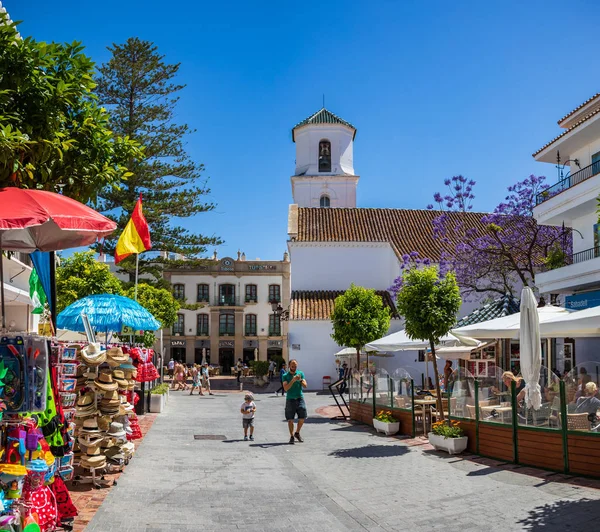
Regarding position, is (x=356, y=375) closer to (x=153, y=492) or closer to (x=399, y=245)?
(x=153, y=492)

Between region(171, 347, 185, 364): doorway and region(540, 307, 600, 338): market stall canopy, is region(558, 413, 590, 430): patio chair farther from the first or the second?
region(171, 347, 185, 364): doorway

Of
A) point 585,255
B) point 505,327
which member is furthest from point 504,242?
point 505,327

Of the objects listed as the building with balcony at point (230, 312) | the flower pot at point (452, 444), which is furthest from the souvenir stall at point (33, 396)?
the building with balcony at point (230, 312)

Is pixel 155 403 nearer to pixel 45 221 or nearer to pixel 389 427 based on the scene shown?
pixel 389 427

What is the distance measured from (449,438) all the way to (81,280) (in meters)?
13.7

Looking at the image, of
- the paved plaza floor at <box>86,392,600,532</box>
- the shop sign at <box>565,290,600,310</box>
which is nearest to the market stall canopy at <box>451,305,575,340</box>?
the paved plaza floor at <box>86,392,600,532</box>

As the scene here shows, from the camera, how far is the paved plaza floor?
24.3ft

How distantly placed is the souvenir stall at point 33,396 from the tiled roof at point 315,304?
95.7 feet

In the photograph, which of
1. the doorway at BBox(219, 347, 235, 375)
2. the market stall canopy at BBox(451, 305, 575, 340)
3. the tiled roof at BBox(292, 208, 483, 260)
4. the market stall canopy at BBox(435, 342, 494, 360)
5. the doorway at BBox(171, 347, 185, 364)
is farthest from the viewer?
the doorway at BBox(219, 347, 235, 375)

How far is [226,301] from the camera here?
55.5 meters

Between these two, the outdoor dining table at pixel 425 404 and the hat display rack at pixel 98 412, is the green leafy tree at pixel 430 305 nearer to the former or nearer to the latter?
the outdoor dining table at pixel 425 404

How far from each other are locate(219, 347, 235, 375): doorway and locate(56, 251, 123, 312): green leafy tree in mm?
32934

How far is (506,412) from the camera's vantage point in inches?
442

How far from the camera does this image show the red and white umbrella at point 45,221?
5.29 m
